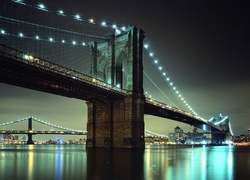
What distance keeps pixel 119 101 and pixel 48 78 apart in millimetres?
14584

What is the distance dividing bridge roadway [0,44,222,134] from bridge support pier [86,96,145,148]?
5.40 ft

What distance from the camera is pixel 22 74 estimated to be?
41250mm

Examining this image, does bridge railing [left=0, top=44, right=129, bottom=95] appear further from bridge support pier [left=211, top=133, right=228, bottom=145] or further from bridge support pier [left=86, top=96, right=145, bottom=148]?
bridge support pier [left=211, top=133, right=228, bottom=145]

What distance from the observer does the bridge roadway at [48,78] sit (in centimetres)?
3732

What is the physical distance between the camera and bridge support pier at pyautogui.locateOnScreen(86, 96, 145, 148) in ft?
173

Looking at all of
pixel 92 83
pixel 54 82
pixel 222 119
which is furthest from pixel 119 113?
pixel 222 119

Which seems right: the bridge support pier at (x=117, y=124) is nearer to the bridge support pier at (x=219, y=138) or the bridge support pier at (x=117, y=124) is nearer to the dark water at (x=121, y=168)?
the dark water at (x=121, y=168)

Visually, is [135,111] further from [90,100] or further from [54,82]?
[54,82]

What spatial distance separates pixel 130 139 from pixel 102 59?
16.1m

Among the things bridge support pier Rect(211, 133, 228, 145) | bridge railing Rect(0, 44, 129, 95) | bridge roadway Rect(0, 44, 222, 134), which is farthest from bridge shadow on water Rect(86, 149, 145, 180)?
bridge support pier Rect(211, 133, 228, 145)

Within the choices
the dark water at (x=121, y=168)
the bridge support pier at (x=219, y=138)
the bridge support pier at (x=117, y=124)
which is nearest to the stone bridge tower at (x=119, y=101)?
the bridge support pier at (x=117, y=124)

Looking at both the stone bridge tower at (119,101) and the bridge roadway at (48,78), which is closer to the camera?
the bridge roadway at (48,78)

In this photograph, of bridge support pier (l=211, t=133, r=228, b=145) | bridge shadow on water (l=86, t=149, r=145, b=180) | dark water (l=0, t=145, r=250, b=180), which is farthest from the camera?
bridge support pier (l=211, t=133, r=228, b=145)

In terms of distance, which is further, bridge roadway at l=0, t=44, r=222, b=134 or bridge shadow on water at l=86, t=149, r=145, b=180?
bridge roadway at l=0, t=44, r=222, b=134
